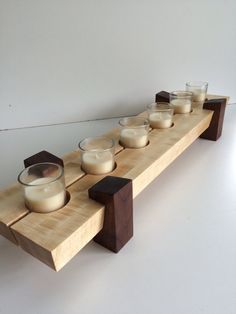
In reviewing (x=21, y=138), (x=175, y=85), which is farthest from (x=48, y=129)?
(x=175, y=85)

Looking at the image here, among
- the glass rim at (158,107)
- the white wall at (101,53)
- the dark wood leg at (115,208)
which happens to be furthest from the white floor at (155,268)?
the white wall at (101,53)

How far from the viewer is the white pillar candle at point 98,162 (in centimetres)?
33

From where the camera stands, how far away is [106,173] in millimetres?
332

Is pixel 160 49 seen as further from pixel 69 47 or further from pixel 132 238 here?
pixel 132 238

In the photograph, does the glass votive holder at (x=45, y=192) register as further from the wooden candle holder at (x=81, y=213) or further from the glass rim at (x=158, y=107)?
the glass rim at (x=158, y=107)

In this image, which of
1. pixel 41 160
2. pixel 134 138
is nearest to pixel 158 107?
pixel 134 138

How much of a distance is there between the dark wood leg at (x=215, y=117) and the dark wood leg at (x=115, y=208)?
1.14 ft

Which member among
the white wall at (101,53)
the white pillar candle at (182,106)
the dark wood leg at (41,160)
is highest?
the white wall at (101,53)

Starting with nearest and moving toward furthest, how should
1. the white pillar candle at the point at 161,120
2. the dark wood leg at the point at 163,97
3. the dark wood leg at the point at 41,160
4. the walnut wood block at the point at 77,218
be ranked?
1. the walnut wood block at the point at 77,218
2. the dark wood leg at the point at 41,160
3. the white pillar candle at the point at 161,120
4. the dark wood leg at the point at 163,97

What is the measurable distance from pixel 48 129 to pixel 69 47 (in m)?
0.21

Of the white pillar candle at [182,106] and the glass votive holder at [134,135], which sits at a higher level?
the white pillar candle at [182,106]

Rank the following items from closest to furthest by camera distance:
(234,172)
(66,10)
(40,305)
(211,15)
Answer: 1. (40,305)
2. (234,172)
3. (66,10)
4. (211,15)

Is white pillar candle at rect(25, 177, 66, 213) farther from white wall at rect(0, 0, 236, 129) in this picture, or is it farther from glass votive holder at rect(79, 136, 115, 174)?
white wall at rect(0, 0, 236, 129)

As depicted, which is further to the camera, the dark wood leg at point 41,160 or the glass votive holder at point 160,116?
the glass votive holder at point 160,116
